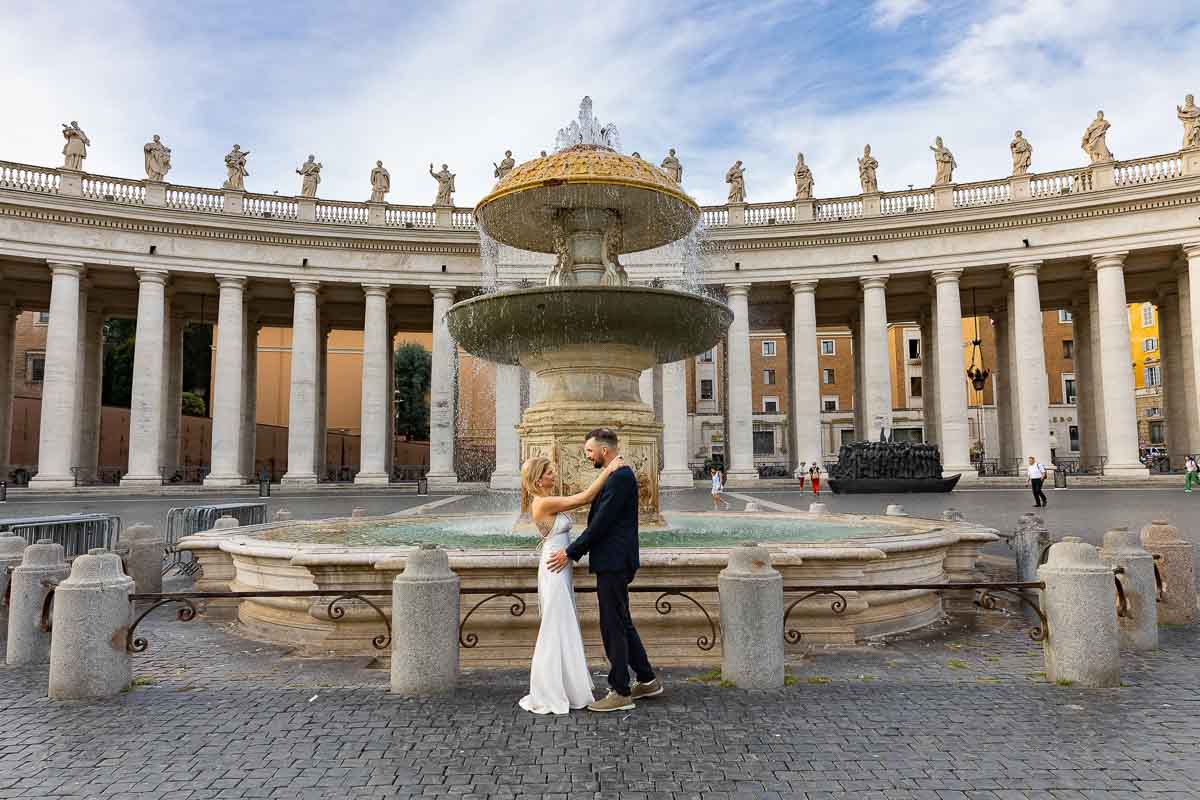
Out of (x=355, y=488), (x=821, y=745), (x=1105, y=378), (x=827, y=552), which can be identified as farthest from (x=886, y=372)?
(x=821, y=745)

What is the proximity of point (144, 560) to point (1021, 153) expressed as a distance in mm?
39454

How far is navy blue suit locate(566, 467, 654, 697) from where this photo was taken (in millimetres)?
5203

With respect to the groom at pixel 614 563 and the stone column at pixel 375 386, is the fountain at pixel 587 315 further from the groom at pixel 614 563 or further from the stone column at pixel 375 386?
the stone column at pixel 375 386

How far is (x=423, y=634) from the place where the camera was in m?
5.63

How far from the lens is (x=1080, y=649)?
580 cm

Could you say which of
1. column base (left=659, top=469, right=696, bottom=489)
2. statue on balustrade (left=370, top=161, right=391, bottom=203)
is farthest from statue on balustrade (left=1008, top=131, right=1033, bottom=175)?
statue on balustrade (left=370, top=161, right=391, bottom=203)

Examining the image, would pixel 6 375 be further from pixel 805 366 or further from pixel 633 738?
pixel 633 738

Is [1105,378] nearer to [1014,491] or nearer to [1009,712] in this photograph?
[1014,491]

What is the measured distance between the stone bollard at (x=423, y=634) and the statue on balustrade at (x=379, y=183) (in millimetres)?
36813

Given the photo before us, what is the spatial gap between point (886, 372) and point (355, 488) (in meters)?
25.9

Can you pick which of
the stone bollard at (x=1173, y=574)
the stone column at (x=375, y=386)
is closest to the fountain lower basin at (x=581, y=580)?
the stone bollard at (x=1173, y=574)

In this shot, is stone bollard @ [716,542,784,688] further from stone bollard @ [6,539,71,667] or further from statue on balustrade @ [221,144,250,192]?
statue on balustrade @ [221,144,250,192]

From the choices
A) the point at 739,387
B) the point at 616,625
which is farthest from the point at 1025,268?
the point at 616,625

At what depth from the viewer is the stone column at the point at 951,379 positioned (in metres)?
37.0
